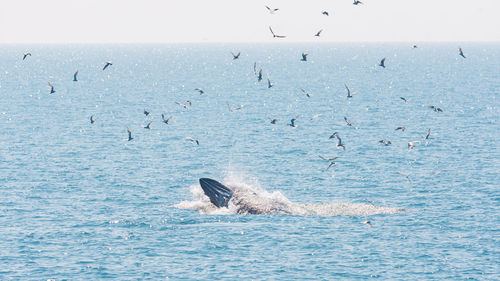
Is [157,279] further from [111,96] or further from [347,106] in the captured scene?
[111,96]

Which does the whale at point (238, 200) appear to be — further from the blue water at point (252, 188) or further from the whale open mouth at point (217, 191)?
the blue water at point (252, 188)

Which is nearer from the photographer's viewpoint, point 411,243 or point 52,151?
point 411,243

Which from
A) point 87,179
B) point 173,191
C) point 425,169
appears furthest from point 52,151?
point 425,169

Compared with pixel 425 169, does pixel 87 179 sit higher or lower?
lower

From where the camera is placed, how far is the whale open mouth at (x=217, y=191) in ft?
206

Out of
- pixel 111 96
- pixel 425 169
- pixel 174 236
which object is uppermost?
pixel 111 96

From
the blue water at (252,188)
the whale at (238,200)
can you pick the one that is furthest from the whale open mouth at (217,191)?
the blue water at (252,188)

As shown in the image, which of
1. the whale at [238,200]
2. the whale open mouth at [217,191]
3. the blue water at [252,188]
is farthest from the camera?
the whale open mouth at [217,191]

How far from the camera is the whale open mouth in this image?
6281cm

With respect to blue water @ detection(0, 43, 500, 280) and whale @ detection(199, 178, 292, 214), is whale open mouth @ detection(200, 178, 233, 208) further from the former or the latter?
blue water @ detection(0, 43, 500, 280)

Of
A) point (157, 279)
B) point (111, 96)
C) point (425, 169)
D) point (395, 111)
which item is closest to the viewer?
point (157, 279)

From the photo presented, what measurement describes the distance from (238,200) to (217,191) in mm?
1990

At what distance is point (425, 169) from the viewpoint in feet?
276

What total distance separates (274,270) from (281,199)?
61.2ft
